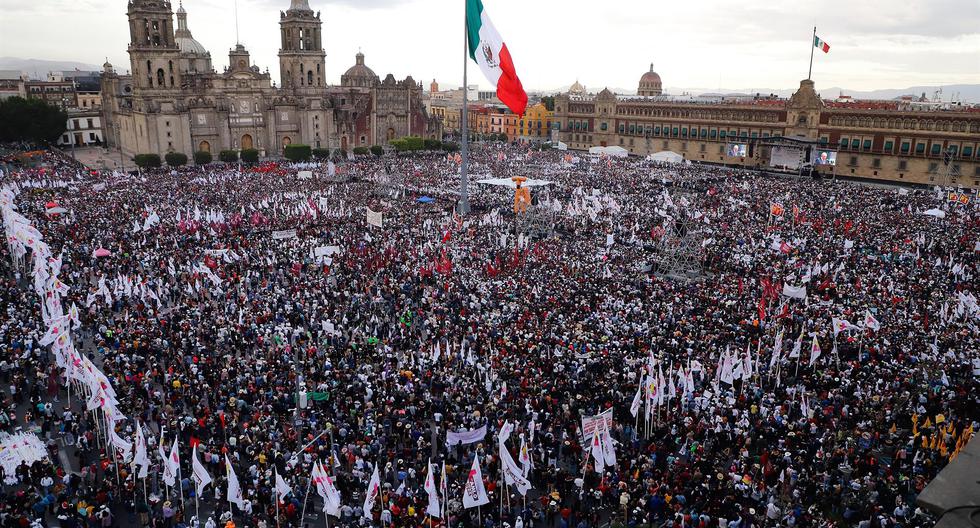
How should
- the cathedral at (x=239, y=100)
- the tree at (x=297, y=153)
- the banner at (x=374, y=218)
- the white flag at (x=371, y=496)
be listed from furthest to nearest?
1. the tree at (x=297, y=153)
2. the cathedral at (x=239, y=100)
3. the banner at (x=374, y=218)
4. the white flag at (x=371, y=496)

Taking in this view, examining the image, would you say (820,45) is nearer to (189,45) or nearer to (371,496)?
(371,496)

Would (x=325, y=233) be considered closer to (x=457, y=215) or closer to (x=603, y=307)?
(x=457, y=215)

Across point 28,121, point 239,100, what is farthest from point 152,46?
point 28,121

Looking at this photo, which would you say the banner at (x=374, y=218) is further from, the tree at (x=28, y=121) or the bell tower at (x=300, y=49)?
the tree at (x=28, y=121)

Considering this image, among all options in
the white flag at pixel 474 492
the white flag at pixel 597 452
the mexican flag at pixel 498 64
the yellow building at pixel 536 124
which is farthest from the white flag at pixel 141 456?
the yellow building at pixel 536 124

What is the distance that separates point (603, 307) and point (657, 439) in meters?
8.92

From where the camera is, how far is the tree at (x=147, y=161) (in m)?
68.3

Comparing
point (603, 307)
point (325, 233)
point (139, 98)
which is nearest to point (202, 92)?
point (139, 98)

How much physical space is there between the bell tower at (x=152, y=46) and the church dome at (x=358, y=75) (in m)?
33.5

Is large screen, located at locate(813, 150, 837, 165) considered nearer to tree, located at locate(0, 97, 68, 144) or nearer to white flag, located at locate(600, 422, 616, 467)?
white flag, located at locate(600, 422, 616, 467)

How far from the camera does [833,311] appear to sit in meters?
25.5

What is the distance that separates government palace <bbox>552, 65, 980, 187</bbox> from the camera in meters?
64.0

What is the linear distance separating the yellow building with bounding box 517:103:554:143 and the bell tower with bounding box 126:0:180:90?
2281 inches

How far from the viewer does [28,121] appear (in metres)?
76.4
